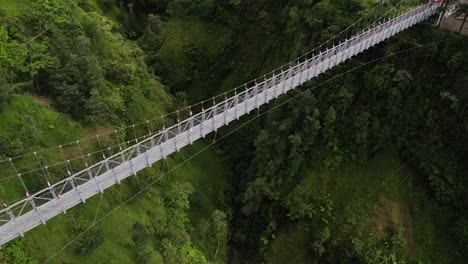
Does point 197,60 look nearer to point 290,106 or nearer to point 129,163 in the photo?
point 290,106

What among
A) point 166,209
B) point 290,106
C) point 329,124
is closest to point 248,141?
point 290,106

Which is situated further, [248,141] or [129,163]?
[248,141]

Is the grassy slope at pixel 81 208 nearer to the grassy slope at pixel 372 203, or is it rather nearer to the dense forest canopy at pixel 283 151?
the dense forest canopy at pixel 283 151

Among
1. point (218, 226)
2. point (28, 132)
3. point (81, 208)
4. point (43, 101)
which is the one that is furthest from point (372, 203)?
point (43, 101)

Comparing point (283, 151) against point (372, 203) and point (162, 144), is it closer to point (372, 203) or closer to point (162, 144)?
point (372, 203)

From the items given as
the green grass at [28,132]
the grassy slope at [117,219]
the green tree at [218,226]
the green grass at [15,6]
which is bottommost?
the green tree at [218,226]

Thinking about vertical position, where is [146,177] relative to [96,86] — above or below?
below

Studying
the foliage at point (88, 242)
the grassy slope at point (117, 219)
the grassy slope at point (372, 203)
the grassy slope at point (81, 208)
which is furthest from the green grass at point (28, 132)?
the grassy slope at point (372, 203)

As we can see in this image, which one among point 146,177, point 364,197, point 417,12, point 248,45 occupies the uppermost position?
point 417,12
